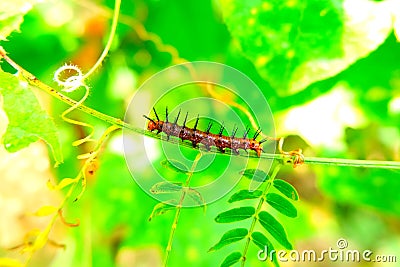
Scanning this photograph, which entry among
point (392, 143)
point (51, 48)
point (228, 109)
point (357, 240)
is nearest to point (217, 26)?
point (228, 109)

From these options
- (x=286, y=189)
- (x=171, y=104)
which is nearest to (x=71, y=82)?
(x=286, y=189)

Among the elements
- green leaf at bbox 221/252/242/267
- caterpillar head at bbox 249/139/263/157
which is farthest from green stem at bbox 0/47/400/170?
green leaf at bbox 221/252/242/267

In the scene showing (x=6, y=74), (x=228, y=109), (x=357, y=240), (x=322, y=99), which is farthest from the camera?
(x=357, y=240)

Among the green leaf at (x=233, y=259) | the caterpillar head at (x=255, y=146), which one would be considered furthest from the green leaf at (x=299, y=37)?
the green leaf at (x=233, y=259)

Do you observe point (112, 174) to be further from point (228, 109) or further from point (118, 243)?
point (228, 109)

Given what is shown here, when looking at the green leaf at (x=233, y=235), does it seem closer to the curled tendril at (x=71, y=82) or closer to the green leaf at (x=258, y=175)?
the green leaf at (x=258, y=175)
